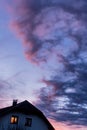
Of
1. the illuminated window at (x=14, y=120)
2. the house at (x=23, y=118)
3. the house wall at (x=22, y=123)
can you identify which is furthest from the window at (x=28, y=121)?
the illuminated window at (x=14, y=120)

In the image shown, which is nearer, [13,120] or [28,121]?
[13,120]

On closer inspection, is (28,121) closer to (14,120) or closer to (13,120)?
(14,120)

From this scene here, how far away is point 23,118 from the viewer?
47.4 m

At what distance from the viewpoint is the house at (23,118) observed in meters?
45.5

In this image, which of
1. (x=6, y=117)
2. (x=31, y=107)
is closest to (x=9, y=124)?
(x=6, y=117)

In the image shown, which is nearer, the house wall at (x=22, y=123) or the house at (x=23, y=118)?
the house wall at (x=22, y=123)

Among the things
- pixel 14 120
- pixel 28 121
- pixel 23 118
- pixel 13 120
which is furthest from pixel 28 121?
pixel 13 120

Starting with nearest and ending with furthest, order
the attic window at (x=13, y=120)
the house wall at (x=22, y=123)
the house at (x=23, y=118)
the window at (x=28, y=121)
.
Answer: the house wall at (x=22, y=123)
the house at (x=23, y=118)
the attic window at (x=13, y=120)
the window at (x=28, y=121)

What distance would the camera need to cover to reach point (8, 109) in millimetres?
46094

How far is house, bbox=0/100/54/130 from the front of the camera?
45.5 metres

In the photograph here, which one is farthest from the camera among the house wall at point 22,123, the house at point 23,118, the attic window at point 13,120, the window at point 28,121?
the window at point 28,121

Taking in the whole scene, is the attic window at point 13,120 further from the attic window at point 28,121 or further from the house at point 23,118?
the attic window at point 28,121

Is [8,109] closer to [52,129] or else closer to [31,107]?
[31,107]

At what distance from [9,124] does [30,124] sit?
3.72 m
